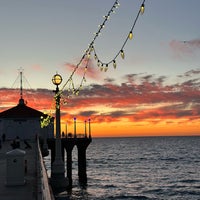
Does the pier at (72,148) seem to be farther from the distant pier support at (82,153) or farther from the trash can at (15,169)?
the trash can at (15,169)

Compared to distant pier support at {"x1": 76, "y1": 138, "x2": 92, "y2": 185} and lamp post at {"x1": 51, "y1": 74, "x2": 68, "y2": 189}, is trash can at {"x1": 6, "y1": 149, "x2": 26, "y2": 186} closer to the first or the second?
lamp post at {"x1": 51, "y1": 74, "x2": 68, "y2": 189}

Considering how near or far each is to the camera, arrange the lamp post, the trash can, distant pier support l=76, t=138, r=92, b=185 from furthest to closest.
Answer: distant pier support l=76, t=138, r=92, b=185 < the lamp post < the trash can

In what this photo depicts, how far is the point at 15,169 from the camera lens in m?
13.1

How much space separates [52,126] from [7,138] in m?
5.99

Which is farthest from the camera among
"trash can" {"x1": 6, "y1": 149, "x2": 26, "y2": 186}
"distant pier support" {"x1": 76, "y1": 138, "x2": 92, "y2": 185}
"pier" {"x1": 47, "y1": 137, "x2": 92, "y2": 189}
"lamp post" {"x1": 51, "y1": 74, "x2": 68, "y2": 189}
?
"distant pier support" {"x1": 76, "y1": 138, "x2": 92, "y2": 185}

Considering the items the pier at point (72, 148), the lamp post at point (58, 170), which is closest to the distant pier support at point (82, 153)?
the pier at point (72, 148)

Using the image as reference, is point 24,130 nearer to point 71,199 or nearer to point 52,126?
point 52,126

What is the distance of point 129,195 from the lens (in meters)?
38.1

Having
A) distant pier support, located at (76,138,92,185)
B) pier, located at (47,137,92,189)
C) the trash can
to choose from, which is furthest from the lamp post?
distant pier support, located at (76,138,92,185)

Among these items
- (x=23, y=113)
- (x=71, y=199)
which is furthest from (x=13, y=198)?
(x=23, y=113)

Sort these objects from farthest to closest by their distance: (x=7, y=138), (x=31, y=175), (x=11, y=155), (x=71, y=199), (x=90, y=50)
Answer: (x=7, y=138), (x=71, y=199), (x=31, y=175), (x=11, y=155), (x=90, y=50)

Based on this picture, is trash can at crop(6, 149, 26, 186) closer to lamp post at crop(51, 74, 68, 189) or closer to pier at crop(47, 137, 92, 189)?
lamp post at crop(51, 74, 68, 189)

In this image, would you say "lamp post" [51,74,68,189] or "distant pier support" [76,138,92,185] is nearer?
"lamp post" [51,74,68,189]

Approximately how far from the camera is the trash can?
13000mm
